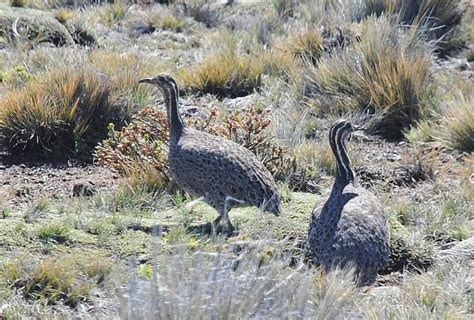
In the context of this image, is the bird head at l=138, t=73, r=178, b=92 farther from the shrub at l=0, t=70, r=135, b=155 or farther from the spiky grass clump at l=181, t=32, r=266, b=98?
the spiky grass clump at l=181, t=32, r=266, b=98

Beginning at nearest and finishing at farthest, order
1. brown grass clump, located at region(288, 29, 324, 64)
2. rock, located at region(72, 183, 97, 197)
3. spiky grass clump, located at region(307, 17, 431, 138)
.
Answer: rock, located at region(72, 183, 97, 197) → spiky grass clump, located at region(307, 17, 431, 138) → brown grass clump, located at region(288, 29, 324, 64)

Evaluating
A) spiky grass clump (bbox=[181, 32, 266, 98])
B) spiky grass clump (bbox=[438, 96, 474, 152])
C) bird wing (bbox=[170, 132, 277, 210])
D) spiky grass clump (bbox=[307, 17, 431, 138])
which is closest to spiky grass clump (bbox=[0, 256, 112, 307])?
bird wing (bbox=[170, 132, 277, 210])

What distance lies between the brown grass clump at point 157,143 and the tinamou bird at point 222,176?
83 centimetres

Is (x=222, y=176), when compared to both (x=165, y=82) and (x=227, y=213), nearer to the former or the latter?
(x=227, y=213)

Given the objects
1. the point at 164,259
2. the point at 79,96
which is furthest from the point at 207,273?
the point at 79,96

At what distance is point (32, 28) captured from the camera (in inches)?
595

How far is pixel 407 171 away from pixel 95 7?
997cm

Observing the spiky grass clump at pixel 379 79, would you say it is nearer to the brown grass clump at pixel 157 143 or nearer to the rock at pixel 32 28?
the brown grass clump at pixel 157 143

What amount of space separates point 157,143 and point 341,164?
204 cm

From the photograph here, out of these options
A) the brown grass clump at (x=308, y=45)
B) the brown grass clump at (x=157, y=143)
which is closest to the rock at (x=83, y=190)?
the brown grass clump at (x=157, y=143)

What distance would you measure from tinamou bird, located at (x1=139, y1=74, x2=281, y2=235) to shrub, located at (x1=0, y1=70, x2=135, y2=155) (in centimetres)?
252

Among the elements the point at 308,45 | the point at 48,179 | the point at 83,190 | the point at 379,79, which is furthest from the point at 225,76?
the point at 83,190

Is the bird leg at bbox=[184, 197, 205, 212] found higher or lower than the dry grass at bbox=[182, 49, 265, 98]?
higher

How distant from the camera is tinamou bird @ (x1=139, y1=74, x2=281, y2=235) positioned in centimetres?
762
